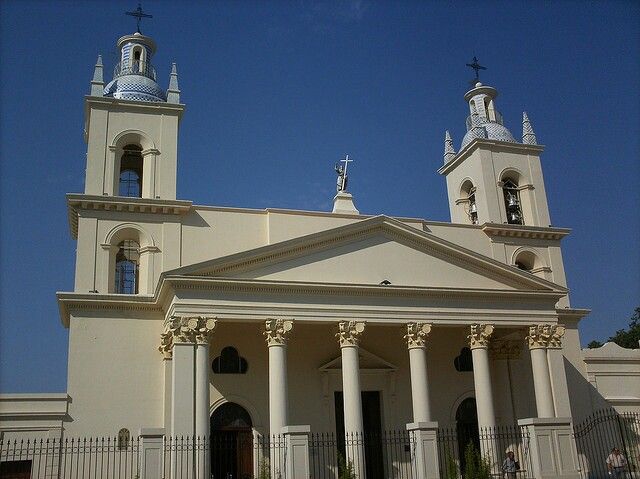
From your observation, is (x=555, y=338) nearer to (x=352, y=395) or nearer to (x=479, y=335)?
(x=479, y=335)

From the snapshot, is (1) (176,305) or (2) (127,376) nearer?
(1) (176,305)

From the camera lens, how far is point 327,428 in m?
23.4

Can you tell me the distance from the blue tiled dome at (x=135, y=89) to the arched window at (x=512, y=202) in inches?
598

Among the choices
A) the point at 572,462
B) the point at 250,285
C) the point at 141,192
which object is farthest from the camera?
the point at 141,192

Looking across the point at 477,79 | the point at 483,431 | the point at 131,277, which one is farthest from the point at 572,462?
the point at 477,79

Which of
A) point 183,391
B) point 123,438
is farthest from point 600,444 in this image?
point 123,438

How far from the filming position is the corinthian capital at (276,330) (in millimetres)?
20469

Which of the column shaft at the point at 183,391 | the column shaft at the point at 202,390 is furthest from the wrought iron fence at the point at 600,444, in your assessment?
the column shaft at the point at 183,391

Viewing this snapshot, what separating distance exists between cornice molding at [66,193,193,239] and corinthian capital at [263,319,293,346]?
A: 6.19 metres

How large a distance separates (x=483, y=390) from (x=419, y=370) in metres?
2.32

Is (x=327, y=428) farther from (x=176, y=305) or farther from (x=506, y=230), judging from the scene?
(x=506, y=230)

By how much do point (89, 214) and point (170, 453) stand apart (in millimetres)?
9229

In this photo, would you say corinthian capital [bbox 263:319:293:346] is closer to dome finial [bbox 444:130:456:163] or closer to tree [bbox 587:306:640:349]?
dome finial [bbox 444:130:456:163]

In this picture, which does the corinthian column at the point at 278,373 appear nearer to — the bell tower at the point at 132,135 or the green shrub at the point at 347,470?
the green shrub at the point at 347,470
